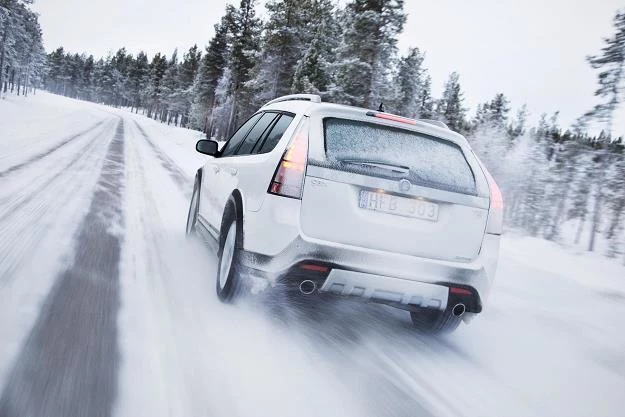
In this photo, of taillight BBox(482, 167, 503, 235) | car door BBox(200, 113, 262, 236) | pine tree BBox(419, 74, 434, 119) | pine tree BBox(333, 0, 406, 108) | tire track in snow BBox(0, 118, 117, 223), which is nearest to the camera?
taillight BBox(482, 167, 503, 235)

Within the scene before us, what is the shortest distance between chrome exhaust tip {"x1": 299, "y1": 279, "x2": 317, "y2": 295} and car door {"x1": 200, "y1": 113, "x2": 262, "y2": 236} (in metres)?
1.41

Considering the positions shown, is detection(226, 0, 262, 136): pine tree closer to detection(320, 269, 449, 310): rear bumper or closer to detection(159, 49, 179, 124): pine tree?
detection(159, 49, 179, 124): pine tree

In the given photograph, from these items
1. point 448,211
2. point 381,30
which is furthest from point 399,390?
point 381,30

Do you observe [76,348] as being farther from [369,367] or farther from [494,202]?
[494,202]

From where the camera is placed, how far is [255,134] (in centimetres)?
464

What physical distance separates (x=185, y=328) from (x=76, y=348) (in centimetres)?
73

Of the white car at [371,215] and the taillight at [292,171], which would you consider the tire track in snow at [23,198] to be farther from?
the taillight at [292,171]

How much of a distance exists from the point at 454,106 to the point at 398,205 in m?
61.4

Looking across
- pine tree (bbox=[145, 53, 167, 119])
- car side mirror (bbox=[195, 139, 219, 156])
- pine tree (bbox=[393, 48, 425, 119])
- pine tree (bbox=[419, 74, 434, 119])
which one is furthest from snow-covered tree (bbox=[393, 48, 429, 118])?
pine tree (bbox=[145, 53, 167, 119])

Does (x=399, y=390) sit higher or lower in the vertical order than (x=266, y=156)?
lower

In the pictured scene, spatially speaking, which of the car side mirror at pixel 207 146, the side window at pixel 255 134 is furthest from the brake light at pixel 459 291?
the car side mirror at pixel 207 146

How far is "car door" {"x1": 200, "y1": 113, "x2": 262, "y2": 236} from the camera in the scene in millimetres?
4621

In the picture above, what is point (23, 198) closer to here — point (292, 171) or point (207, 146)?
point (207, 146)

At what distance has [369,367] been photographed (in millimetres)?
3102
